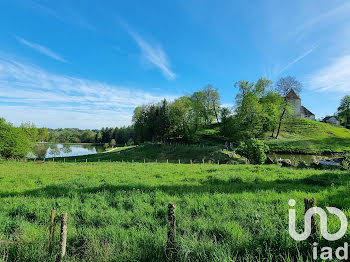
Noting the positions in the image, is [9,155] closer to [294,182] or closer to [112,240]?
[112,240]

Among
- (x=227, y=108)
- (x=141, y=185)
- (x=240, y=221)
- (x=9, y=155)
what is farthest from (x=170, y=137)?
(x=240, y=221)

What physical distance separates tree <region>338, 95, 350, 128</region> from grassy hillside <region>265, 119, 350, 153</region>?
92.1ft

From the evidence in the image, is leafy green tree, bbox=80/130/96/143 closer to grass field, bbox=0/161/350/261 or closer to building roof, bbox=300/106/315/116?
building roof, bbox=300/106/315/116

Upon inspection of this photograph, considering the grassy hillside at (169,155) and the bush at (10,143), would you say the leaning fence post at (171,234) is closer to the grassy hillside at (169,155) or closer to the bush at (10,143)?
the grassy hillside at (169,155)

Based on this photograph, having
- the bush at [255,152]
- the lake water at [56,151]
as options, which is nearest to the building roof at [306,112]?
the bush at [255,152]

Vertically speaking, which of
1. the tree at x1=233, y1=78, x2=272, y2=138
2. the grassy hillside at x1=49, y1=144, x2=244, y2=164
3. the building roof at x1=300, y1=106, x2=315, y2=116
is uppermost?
the building roof at x1=300, y1=106, x2=315, y2=116

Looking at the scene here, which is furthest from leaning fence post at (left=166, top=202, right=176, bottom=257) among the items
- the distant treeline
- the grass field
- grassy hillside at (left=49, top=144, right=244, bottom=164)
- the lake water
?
the distant treeline

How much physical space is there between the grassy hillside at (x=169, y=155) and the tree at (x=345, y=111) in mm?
72407

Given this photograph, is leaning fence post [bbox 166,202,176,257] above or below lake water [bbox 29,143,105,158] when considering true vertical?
above

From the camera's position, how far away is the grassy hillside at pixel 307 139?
38906 millimetres

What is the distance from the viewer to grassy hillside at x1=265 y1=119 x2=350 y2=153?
128ft

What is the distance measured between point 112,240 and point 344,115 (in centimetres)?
10069

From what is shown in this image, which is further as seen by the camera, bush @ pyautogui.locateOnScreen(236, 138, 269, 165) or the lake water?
the lake water

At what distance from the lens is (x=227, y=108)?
53625 mm
